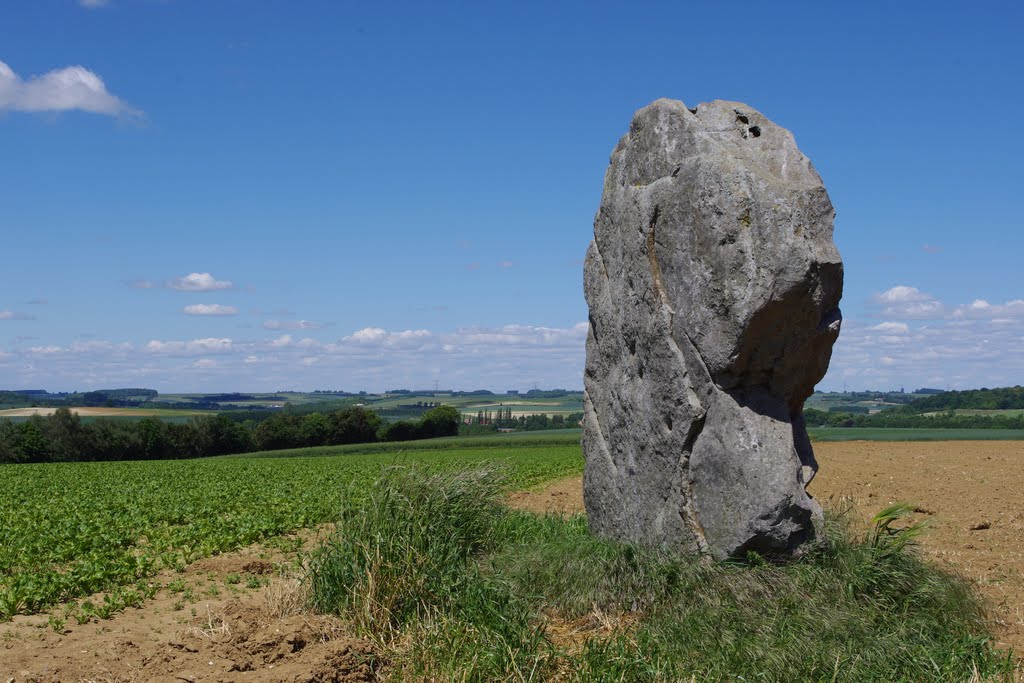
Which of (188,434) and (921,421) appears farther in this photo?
(921,421)

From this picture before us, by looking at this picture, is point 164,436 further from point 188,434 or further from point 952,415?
point 952,415

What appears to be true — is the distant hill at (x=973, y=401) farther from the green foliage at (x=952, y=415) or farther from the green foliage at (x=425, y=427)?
the green foliage at (x=425, y=427)

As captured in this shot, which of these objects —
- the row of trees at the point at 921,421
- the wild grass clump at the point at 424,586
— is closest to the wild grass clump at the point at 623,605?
the wild grass clump at the point at 424,586

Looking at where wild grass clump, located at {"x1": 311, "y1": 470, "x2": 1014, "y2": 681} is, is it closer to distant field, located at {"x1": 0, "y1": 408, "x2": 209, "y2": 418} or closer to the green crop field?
the green crop field

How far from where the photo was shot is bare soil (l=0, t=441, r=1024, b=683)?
257 inches

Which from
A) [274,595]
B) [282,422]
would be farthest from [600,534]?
[282,422]

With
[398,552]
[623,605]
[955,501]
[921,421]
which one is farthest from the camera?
[921,421]

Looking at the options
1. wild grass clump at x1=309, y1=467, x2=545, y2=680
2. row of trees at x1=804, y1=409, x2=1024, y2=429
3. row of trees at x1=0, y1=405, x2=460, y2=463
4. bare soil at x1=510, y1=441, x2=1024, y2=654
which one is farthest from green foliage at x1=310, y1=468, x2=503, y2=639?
row of trees at x1=804, y1=409, x2=1024, y2=429

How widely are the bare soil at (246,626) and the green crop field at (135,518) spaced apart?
52 cm

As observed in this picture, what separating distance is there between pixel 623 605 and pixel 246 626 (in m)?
3.40

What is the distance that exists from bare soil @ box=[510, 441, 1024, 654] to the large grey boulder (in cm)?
246

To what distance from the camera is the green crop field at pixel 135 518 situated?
10203mm

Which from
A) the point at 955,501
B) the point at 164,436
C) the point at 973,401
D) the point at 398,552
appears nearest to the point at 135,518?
the point at 398,552

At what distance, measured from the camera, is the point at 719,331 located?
8016mm
